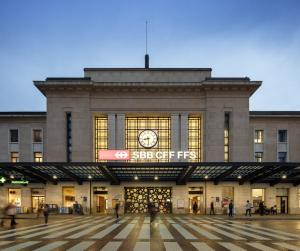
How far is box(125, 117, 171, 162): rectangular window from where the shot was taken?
51.9 meters

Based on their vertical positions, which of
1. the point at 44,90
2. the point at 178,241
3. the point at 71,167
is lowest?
the point at 178,241

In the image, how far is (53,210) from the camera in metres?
46.3

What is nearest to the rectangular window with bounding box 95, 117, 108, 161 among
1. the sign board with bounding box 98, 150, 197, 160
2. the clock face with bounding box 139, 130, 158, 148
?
the sign board with bounding box 98, 150, 197, 160

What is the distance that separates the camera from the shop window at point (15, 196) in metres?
51.1

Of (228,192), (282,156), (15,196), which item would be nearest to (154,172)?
(228,192)

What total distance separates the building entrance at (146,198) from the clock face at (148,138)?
626 cm

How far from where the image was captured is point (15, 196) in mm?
51219

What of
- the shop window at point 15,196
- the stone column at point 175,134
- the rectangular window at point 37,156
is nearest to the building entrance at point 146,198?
the stone column at point 175,134

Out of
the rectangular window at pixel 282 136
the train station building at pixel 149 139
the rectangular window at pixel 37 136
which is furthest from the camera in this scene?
the rectangular window at pixel 282 136

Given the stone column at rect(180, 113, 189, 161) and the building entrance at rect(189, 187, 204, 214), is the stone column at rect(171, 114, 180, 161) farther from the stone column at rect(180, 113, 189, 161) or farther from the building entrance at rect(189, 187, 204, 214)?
the building entrance at rect(189, 187, 204, 214)

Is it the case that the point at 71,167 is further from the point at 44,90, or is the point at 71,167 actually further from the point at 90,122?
the point at 44,90

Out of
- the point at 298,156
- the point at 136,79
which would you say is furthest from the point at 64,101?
the point at 298,156

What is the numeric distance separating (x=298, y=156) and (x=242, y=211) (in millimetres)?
13981

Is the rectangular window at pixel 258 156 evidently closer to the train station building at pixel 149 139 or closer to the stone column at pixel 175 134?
the train station building at pixel 149 139
